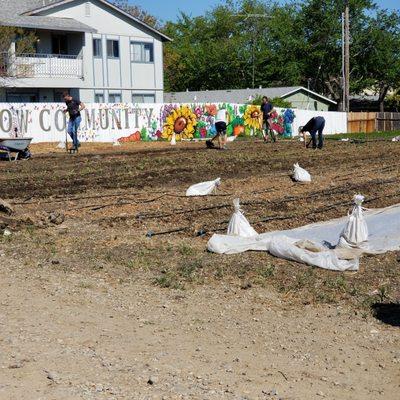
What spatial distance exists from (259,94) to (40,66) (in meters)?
17.7

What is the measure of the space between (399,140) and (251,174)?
55.4 ft

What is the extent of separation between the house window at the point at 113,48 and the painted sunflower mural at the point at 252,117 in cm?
878

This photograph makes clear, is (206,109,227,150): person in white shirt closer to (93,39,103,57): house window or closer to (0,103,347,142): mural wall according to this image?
(0,103,347,142): mural wall

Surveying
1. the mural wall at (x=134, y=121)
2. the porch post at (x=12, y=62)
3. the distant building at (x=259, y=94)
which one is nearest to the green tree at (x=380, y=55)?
the distant building at (x=259, y=94)

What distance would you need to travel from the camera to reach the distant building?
55.8 m

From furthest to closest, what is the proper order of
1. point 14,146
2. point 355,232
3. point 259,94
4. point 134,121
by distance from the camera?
point 259,94 → point 134,121 → point 14,146 → point 355,232

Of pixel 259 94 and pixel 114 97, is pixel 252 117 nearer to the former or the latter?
pixel 114 97

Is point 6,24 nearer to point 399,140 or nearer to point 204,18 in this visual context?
point 399,140

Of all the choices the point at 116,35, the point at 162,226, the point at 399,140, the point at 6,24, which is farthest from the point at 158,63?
the point at 162,226

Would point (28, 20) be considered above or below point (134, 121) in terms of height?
above

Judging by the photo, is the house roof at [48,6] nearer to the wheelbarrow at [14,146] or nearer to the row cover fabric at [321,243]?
the wheelbarrow at [14,146]

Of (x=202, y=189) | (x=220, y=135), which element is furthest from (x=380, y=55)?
(x=202, y=189)

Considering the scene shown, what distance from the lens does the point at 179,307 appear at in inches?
310

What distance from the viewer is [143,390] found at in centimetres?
562
